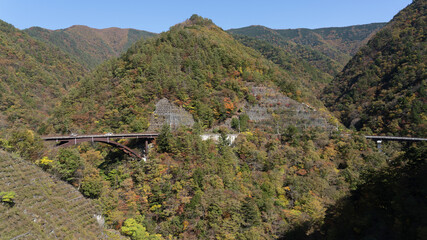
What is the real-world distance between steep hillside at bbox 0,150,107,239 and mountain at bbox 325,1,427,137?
6085 cm

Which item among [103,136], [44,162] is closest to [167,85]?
[103,136]

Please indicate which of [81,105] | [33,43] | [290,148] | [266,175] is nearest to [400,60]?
[290,148]

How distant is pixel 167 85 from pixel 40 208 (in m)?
29.3

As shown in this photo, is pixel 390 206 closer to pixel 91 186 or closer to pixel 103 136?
pixel 91 186

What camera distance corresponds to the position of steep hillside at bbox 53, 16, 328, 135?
134 ft

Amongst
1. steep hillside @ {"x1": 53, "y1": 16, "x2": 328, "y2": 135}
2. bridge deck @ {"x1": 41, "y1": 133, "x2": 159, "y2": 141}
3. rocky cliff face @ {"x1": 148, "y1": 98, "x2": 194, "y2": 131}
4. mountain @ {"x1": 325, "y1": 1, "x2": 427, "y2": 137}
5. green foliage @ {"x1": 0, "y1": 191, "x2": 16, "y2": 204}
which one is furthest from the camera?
mountain @ {"x1": 325, "y1": 1, "x2": 427, "y2": 137}

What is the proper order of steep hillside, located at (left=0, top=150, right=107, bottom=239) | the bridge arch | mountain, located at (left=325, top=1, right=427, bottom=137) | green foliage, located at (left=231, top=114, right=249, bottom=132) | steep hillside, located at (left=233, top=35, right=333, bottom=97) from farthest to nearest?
steep hillside, located at (left=233, top=35, right=333, bottom=97), mountain, located at (left=325, top=1, right=427, bottom=137), green foliage, located at (left=231, top=114, right=249, bottom=132), the bridge arch, steep hillside, located at (left=0, top=150, right=107, bottom=239)

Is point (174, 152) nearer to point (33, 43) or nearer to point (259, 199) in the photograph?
point (259, 199)

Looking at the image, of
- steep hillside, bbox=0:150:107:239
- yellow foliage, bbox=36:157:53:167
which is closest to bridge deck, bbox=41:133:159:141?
yellow foliage, bbox=36:157:53:167

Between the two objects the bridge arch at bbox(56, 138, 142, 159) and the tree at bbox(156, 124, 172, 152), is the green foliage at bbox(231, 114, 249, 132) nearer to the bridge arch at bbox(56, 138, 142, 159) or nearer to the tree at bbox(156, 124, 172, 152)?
the tree at bbox(156, 124, 172, 152)

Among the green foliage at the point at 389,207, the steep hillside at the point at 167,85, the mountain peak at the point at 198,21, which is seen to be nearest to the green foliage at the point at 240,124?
the steep hillside at the point at 167,85

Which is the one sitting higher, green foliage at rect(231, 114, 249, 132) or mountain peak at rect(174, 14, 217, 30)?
mountain peak at rect(174, 14, 217, 30)

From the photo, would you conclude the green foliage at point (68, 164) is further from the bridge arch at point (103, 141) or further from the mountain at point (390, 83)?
the mountain at point (390, 83)

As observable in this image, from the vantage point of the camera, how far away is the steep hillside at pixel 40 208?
1638cm
